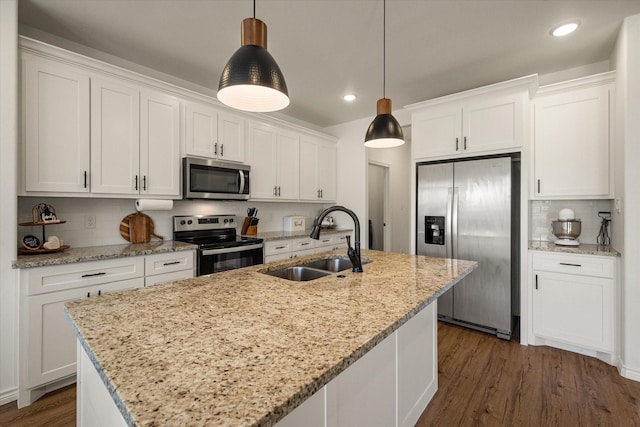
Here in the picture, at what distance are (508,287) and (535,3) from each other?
2306mm

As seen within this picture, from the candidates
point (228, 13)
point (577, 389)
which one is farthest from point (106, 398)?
point (577, 389)

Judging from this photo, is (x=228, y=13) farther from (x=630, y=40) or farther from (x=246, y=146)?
(x=630, y=40)

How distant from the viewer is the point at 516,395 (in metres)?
2.04

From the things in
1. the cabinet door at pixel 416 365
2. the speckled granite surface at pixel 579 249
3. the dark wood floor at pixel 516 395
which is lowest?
the dark wood floor at pixel 516 395

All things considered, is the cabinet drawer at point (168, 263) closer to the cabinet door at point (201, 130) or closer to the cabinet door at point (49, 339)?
the cabinet door at point (49, 339)

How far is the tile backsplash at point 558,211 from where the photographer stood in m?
2.89

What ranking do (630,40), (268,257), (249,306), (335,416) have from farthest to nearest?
(268,257) → (630,40) → (249,306) → (335,416)

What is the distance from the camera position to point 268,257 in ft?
11.1

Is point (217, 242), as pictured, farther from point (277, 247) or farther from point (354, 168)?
point (354, 168)

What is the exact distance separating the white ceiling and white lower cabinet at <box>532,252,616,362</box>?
1.80 m

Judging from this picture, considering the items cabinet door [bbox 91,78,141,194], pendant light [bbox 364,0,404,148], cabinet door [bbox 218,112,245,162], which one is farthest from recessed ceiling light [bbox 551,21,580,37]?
cabinet door [bbox 91,78,141,194]

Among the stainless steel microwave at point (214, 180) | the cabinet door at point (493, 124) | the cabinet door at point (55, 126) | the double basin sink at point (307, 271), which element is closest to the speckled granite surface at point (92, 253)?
the cabinet door at point (55, 126)

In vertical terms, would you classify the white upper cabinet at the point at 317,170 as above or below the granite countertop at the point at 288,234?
above

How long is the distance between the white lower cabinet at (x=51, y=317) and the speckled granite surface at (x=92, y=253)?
46 millimetres
